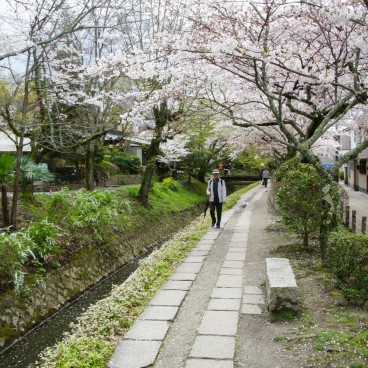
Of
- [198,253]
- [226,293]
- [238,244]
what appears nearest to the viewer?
[226,293]

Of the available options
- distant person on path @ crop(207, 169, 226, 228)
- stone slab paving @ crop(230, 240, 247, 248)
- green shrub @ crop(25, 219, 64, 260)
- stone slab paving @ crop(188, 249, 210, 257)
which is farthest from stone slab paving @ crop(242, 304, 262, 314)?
distant person on path @ crop(207, 169, 226, 228)

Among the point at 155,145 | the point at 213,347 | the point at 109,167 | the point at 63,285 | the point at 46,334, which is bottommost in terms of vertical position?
the point at 46,334

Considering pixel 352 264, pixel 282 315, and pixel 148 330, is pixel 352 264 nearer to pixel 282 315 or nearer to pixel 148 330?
pixel 282 315

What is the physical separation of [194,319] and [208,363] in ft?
3.89

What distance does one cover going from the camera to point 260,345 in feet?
13.6

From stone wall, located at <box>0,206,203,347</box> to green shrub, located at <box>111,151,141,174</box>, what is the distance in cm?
1457

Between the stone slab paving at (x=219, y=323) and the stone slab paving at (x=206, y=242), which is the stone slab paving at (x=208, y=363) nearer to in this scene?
the stone slab paving at (x=219, y=323)

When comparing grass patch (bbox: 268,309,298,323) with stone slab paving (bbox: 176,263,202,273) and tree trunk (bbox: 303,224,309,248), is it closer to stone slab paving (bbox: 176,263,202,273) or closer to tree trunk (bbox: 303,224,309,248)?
stone slab paving (bbox: 176,263,202,273)

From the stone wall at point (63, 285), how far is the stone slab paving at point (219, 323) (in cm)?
362

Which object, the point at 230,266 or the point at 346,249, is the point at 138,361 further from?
the point at 230,266

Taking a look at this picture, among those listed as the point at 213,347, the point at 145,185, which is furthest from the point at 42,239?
the point at 145,185

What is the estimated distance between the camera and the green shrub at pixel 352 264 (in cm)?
500

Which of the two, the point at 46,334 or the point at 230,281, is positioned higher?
the point at 230,281

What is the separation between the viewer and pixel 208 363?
12.3 feet
